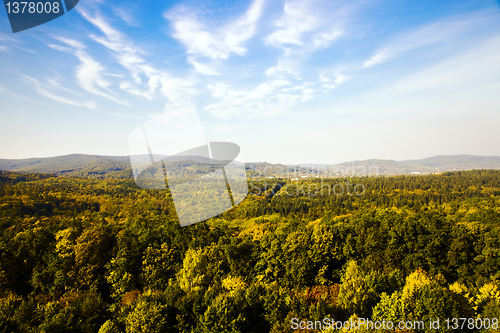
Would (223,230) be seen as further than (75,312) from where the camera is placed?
Yes

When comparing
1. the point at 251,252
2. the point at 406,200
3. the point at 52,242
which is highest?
the point at 52,242

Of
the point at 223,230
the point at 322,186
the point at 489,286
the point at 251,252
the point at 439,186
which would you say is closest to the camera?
the point at 489,286

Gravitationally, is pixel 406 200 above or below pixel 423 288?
below

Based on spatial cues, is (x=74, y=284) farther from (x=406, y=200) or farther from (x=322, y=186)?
(x=322, y=186)

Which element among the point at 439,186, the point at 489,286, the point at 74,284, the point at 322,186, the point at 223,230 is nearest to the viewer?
the point at 489,286

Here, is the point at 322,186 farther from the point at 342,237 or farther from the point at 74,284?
the point at 74,284

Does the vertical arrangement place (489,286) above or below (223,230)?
below

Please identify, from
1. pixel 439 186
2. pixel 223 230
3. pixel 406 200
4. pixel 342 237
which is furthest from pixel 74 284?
pixel 439 186

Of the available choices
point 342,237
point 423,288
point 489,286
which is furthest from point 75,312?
point 489,286

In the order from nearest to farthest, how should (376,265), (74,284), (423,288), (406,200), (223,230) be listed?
(423,288) → (74,284) → (376,265) → (223,230) → (406,200)
